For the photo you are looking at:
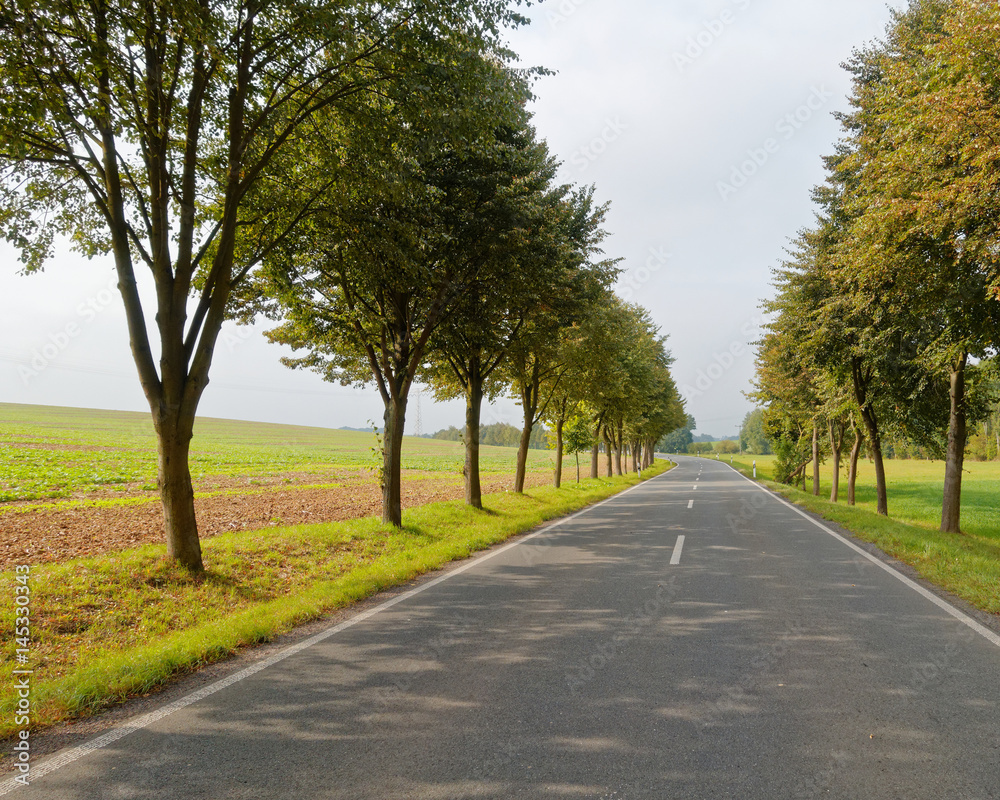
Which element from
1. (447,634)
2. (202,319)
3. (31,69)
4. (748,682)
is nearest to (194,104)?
(31,69)

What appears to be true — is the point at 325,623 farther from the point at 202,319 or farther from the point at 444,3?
the point at 444,3

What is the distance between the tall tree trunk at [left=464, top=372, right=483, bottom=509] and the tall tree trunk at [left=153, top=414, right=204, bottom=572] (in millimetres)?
8171

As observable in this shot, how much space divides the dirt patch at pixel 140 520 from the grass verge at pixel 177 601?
5.86 feet

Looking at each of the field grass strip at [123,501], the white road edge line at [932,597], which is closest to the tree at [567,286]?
the white road edge line at [932,597]

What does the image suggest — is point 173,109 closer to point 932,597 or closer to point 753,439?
point 932,597

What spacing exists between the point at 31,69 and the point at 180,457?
173 inches

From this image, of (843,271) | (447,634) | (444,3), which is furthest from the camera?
(843,271)

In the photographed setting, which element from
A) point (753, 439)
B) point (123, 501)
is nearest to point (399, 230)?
point (123, 501)

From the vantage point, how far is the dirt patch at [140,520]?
9000 millimetres

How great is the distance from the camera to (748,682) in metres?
3.91

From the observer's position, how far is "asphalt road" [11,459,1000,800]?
9.05 ft

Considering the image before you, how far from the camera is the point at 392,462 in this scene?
36.7ft
